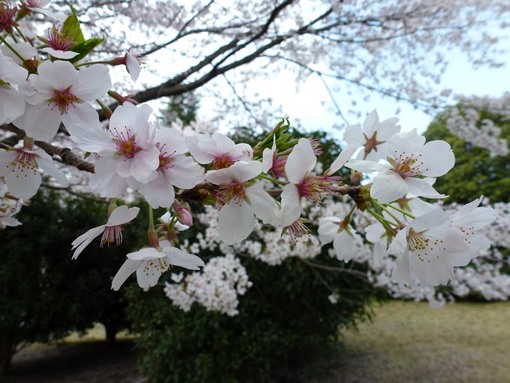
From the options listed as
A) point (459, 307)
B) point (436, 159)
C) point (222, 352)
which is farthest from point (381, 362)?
point (459, 307)

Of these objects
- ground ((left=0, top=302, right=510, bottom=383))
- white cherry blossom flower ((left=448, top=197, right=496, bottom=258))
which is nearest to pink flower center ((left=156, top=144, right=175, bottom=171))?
white cherry blossom flower ((left=448, top=197, right=496, bottom=258))

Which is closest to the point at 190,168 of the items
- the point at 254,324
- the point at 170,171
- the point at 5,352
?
the point at 170,171

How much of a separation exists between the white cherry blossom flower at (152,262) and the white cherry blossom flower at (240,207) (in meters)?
0.07

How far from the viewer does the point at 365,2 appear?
415 cm

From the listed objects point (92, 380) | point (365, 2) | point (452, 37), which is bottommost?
point (92, 380)

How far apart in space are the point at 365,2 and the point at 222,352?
12.7 feet

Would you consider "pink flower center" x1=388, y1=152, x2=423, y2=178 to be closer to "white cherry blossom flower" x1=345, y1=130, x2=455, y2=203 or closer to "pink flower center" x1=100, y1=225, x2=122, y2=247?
"white cherry blossom flower" x1=345, y1=130, x2=455, y2=203

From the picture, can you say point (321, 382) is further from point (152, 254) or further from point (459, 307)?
point (459, 307)

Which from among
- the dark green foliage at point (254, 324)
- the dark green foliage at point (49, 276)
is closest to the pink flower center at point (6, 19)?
the dark green foliage at point (254, 324)

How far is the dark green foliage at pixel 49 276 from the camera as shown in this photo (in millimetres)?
5148

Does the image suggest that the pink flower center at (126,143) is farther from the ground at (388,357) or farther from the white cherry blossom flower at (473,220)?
the ground at (388,357)

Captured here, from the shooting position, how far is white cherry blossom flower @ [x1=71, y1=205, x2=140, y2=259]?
56 cm

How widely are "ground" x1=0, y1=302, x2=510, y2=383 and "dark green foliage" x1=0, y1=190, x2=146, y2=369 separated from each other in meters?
0.76

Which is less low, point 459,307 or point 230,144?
point 230,144
